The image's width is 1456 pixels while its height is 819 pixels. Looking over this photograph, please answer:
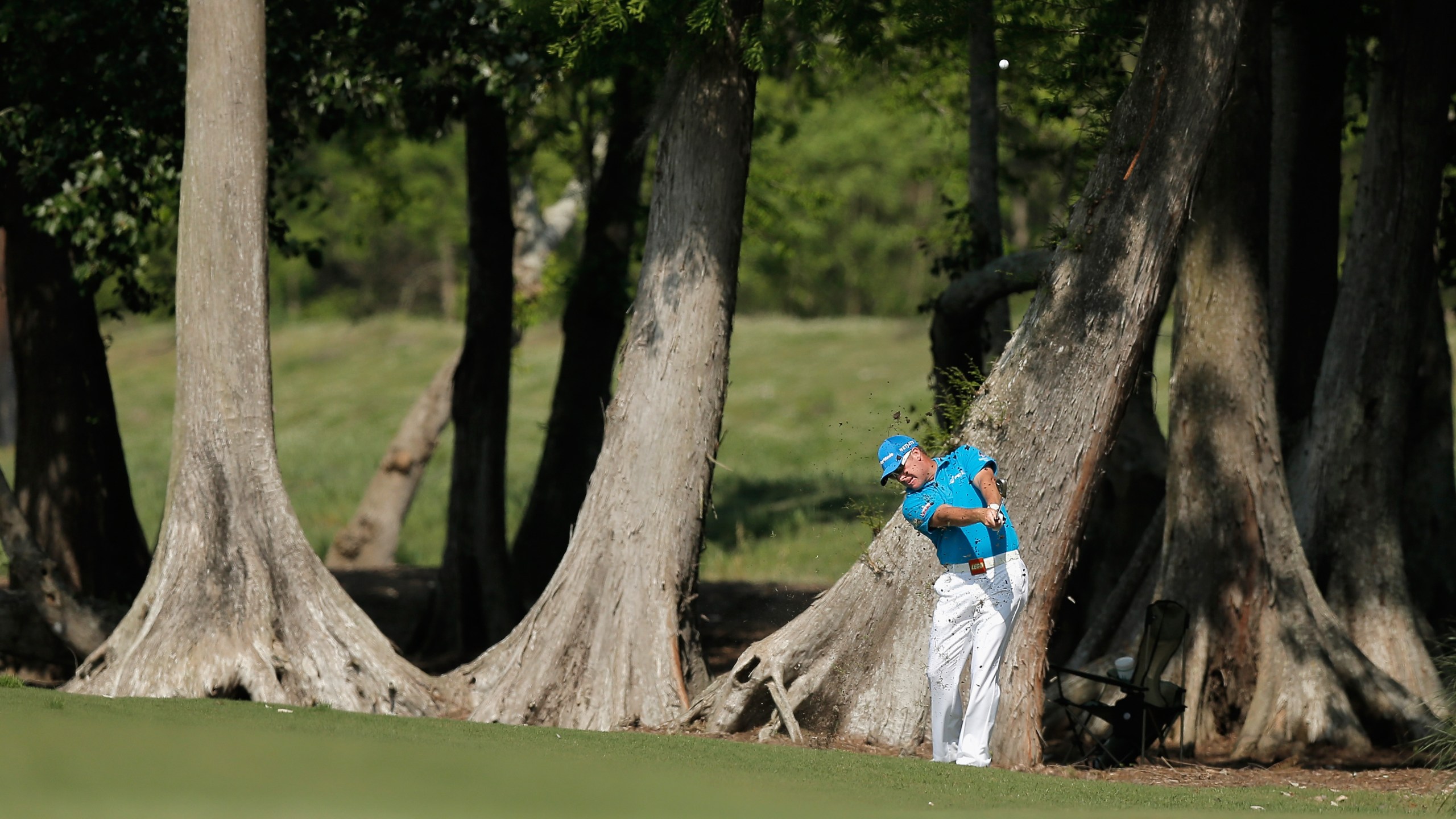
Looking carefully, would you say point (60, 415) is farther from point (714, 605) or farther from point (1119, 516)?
point (1119, 516)

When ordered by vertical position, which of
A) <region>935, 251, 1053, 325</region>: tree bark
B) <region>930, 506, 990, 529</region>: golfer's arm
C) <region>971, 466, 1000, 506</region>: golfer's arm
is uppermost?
<region>935, 251, 1053, 325</region>: tree bark

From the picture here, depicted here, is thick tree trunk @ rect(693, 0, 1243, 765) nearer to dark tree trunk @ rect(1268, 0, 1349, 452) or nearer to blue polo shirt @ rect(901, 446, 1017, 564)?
blue polo shirt @ rect(901, 446, 1017, 564)

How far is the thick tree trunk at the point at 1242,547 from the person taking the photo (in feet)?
34.2

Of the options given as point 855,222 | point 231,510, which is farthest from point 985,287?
point 855,222

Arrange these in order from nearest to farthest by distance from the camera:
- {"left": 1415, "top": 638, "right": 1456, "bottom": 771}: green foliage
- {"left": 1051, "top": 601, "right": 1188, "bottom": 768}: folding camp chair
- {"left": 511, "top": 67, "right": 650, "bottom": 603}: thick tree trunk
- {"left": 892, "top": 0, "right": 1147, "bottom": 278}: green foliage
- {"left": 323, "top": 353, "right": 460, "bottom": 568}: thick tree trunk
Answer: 1. {"left": 1415, "top": 638, "right": 1456, "bottom": 771}: green foliage
2. {"left": 1051, "top": 601, "right": 1188, "bottom": 768}: folding camp chair
3. {"left": 892, "top": 0, "right": 1147, "bottom": 278}: green foliage
4. {"left": 511, "top": 67, "right": 650, "bottom": 603}: thick tree trunk
5. {"left": 323, "top": 353, "right": 460, "bottom": 568}: thick tree trunk

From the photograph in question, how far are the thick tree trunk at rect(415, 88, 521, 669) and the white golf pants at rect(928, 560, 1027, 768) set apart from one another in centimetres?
739

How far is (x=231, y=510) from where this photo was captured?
9.19 m

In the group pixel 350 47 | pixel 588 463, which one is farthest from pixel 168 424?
pixel 350 47

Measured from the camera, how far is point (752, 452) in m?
36.6

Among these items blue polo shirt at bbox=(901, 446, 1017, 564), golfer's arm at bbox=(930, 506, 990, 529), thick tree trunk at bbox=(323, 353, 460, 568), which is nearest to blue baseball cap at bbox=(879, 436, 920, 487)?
blue polo shirt at bbox=(901, 446, 1017, 564)

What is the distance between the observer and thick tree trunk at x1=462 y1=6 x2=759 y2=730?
9406 mm

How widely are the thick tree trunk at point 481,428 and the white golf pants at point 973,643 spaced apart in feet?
24.2

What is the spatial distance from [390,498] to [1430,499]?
14008 millimetres

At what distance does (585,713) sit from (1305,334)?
7195 millimetres
